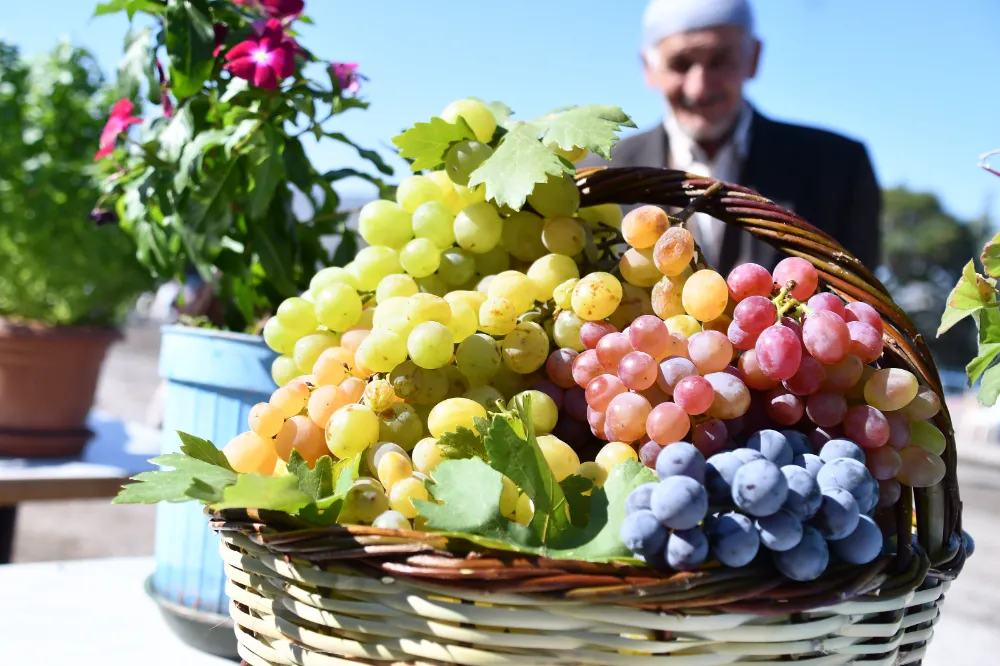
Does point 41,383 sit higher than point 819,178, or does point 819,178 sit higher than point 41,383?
point 819,178

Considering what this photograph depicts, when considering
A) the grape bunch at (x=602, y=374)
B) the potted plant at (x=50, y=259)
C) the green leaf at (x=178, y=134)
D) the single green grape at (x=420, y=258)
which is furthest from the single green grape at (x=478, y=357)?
the potted plant at (x=50, y=259)

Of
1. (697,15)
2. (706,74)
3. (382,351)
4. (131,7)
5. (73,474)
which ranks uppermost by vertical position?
(697,15)

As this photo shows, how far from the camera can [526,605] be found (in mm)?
442

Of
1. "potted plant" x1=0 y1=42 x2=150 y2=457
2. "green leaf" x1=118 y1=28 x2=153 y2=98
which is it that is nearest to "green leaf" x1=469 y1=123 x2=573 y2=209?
"green leaf" x1=118 y1=28 x2=153 y2=98

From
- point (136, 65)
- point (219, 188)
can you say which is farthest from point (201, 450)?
point (136, 65)

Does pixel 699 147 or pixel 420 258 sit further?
pixel 699 147

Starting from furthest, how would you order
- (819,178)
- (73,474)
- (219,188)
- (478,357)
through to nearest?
(819,178)
(73,474)
(219,188)
(478,357)

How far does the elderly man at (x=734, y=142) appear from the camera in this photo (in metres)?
1.78

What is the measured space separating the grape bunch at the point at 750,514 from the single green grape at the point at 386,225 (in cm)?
41

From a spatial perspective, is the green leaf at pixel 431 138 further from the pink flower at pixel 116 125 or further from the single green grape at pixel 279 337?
the pink flower at pixel 116 125

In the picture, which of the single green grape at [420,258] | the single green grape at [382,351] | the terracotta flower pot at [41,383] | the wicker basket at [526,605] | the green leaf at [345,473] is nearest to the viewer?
the wicker basket at [526,605]

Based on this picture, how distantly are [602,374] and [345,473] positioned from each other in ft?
0.71

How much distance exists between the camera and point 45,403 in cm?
155

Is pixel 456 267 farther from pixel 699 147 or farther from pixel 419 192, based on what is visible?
pixel 699 147
